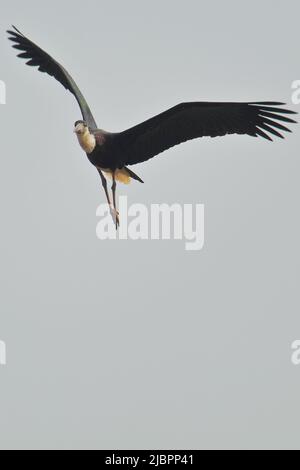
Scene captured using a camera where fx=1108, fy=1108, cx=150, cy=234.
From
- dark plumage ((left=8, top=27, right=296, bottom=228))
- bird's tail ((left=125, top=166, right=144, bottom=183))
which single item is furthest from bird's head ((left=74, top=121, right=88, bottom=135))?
bird's tail ((left=125, top=166, right=144, bottom=183))

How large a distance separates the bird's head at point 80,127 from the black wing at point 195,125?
54 cm

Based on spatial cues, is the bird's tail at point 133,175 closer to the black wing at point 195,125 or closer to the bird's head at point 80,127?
the black wing at point 195,125

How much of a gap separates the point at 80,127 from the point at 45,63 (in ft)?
6.09

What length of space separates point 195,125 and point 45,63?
2.53m

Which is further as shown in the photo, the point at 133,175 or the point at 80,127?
the point at 133,175

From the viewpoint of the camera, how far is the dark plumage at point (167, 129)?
14844mm

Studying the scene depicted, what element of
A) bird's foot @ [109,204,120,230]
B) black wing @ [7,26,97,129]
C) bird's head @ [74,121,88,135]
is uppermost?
black wing @ [7,26,97,129]

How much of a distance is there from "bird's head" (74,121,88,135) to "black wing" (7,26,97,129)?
404 mm

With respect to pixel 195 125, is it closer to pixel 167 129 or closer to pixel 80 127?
pixel 167 129

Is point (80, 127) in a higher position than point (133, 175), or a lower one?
higher

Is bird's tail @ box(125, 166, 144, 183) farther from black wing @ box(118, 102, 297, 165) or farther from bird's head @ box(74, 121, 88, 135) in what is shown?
bird's head @ box(74, 121, 88, 135)

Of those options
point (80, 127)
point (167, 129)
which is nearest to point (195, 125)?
point (167, 129)

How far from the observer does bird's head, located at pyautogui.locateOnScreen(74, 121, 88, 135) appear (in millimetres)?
14656

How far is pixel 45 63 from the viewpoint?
16109mm
